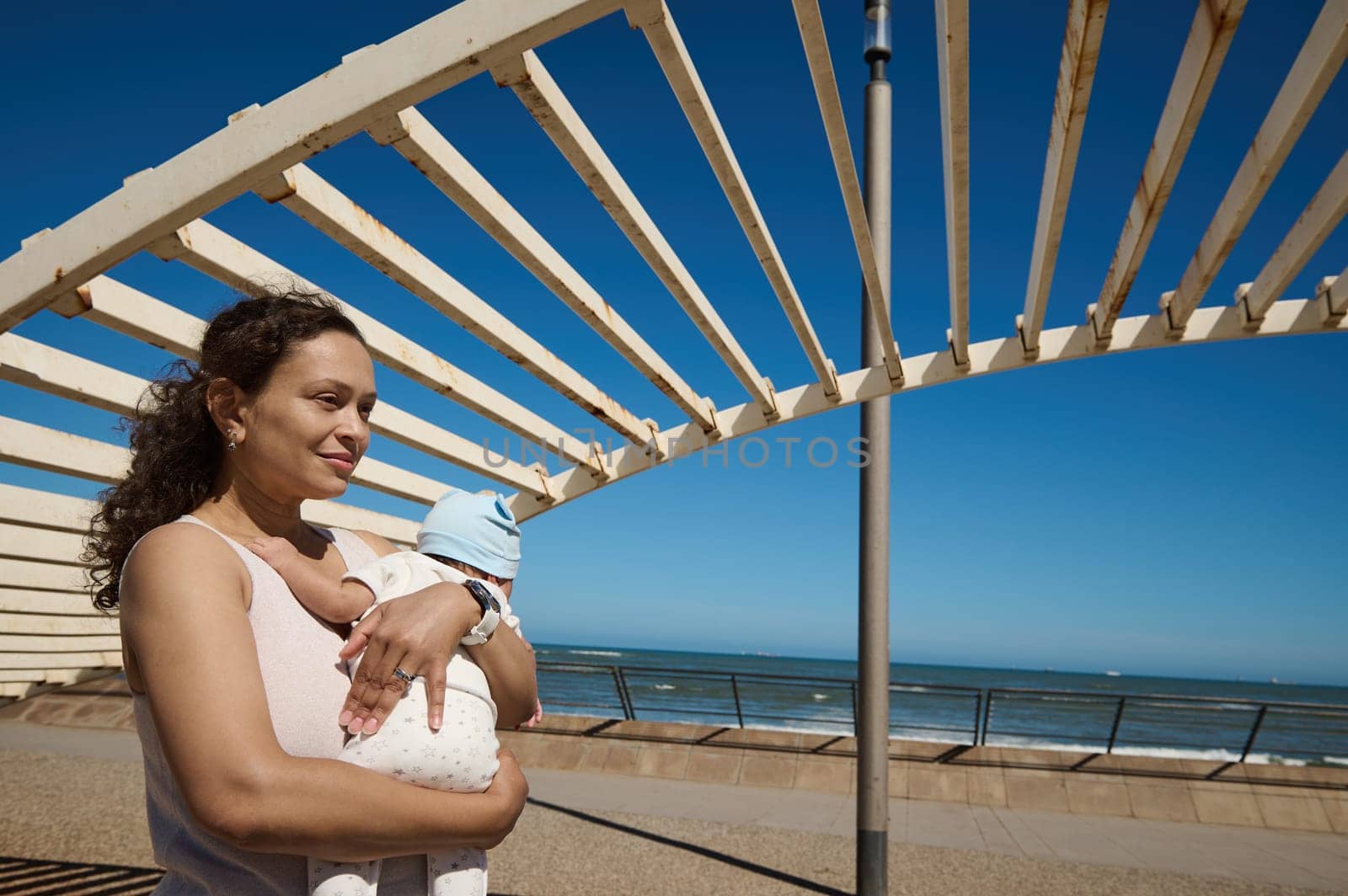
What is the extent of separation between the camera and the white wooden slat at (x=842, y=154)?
93.8 inches

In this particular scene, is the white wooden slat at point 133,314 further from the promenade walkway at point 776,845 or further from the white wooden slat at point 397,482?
the promenade walkway at point 776,845

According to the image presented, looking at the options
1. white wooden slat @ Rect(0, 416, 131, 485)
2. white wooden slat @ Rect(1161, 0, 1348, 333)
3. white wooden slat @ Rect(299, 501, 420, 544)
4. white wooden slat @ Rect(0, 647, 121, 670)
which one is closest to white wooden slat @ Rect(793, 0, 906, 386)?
white wooden slat @ Rect(1161, 0, 1348, 333)

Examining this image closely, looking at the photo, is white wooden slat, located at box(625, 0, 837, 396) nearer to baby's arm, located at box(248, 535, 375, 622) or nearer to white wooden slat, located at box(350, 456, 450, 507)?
baby's arm, located at box(248, 535, 375, 622)

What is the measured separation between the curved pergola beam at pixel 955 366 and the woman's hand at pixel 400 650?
3.31 meters

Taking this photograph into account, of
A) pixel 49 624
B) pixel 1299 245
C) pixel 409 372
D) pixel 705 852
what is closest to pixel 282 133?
pixel 409 372

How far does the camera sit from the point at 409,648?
1.34 m

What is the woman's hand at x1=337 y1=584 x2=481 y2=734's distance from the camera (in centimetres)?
132

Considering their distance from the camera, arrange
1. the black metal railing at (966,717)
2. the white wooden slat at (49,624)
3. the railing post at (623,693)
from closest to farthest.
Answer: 1. the white wooden slat at (49,624)
2. the railing post at (623,693)
3. the black metal railing at (966,717)

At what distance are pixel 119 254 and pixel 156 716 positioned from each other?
1.46 meters

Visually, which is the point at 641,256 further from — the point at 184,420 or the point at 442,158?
the point at 184,420

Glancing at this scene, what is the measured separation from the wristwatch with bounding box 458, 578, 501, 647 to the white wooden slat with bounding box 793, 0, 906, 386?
1799mm

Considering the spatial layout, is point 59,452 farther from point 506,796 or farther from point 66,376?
point 506,796

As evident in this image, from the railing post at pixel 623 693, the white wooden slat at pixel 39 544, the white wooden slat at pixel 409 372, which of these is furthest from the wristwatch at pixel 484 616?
the railing post at pixel 623 693

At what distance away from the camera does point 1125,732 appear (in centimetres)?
2322
